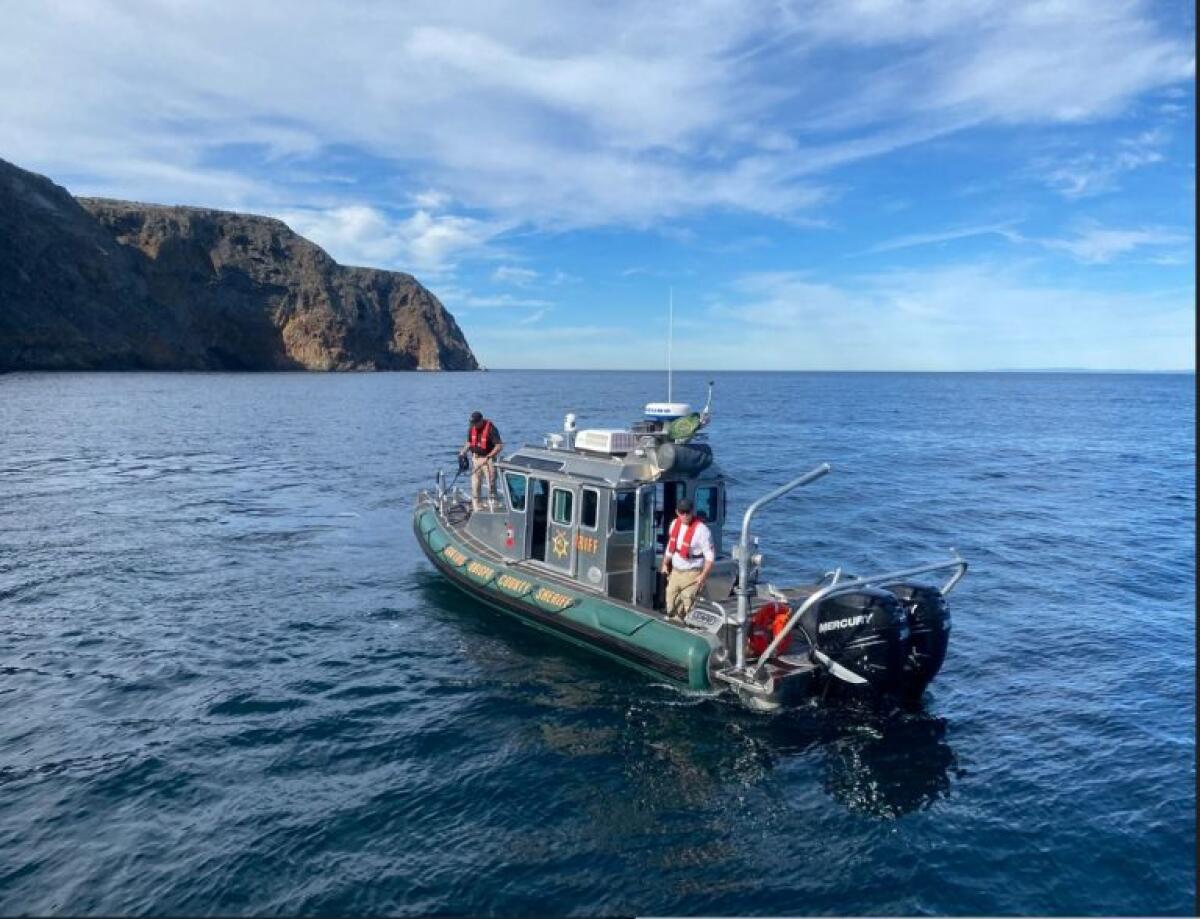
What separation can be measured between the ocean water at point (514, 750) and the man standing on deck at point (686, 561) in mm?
1532

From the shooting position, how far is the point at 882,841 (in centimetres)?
910

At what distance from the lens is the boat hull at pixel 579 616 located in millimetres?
12250

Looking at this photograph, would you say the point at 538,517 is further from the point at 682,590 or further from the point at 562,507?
the point at 682,590

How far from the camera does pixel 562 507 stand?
49.3ft

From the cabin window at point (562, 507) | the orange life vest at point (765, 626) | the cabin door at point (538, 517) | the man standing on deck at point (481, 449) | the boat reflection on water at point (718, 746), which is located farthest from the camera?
the man standing on deck at point (481, 449)

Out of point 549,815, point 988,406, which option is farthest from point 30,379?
point 988,406

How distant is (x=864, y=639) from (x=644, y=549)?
4178 millimetres

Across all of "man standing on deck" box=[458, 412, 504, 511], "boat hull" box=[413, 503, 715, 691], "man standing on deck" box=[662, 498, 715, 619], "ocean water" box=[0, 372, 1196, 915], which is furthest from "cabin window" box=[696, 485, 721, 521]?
"man standing on deck" box=[458, 412, 504, 511]

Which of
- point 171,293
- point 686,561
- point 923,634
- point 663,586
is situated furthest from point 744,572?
point 171,293

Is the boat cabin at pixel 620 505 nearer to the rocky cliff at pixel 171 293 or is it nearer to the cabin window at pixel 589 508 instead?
the cabin window at pixel 589 508

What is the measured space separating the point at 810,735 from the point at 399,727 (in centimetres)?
596

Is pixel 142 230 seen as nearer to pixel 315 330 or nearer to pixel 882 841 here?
pixel 315 330

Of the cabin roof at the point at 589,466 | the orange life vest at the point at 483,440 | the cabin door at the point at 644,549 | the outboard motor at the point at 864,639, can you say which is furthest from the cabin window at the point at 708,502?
the orange life vest at the point at 483,440

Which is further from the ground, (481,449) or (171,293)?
(171,293)
